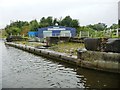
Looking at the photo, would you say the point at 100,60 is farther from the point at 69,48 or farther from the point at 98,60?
the point at 69,48

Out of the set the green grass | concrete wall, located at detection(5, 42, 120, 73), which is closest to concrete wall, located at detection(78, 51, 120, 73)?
concrete wall, located at detection(5, 42, 120, 73)

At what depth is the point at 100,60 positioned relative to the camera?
14000 millimetres

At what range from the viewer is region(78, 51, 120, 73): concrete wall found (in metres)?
13.1

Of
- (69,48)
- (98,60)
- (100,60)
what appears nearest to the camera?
(100,60)

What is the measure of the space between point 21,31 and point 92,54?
269 feet

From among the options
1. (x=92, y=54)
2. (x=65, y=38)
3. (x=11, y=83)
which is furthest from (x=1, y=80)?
(x=65, y=38)

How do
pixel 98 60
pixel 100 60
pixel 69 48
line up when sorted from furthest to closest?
pixel 69 48 → pixel 98 60 → pixel 100 60

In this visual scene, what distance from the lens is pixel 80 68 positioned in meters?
15.0

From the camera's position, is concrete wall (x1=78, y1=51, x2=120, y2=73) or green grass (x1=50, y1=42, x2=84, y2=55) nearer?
concrete wall (x1=78, y1=51, x2=120, y2=73)

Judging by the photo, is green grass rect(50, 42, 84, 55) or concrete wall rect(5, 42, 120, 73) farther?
green grass rect(50, 42, 84, 55)

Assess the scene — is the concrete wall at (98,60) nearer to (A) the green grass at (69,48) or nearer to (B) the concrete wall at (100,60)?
(B) the concrete wall at (100,60)

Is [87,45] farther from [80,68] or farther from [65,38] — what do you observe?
[65,38]

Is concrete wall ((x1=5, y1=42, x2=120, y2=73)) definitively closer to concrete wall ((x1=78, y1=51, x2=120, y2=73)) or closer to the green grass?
concrete wall ((x1=78, y1=51, x2=120, y2=73))

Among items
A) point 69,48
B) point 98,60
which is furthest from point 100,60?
point 69,48
